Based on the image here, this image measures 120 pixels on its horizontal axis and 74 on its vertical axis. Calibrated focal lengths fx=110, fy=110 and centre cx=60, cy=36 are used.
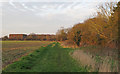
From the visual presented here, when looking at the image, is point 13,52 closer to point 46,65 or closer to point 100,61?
point 46,65

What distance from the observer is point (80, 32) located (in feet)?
88.1

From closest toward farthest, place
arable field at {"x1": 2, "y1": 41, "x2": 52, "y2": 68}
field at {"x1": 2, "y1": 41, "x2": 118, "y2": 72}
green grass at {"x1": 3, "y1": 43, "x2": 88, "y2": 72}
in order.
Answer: field at {"x1": 2, "y1": 41, "x2": 118, "y2": 72} < green grass at {"x1": 3, "y1": 43, "x2": 88, "y2": 72} < arable field at {"x1": 2, "y1": 41, "x2": 52, "y2": 68}

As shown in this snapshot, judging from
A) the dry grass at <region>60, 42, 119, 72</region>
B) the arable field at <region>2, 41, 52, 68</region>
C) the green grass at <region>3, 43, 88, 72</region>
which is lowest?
the arable field at <region>2, 41, 52, 68</region>

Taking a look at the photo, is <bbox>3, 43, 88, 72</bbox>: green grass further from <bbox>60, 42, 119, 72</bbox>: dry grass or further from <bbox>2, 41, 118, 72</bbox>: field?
<bbox>60, 42, 119, 72</bbox>: dry grass

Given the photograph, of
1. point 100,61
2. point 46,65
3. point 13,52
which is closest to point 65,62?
point 46,65

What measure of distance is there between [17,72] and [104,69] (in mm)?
5397

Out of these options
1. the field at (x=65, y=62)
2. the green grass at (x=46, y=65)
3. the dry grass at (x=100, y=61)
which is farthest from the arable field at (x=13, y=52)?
the dry grass at (x=100, y=61)

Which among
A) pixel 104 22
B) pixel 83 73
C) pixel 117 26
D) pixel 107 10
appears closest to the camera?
pixel 83 73

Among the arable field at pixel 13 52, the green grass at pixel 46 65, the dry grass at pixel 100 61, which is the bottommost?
the arable field at pixel 13 52

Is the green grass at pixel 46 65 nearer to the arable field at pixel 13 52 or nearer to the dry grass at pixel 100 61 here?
the dry grass at pixel 100 61

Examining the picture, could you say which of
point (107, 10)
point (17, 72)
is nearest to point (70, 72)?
point (17, 72)

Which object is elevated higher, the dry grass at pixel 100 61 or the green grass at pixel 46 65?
the dry grass at pixel 100 61

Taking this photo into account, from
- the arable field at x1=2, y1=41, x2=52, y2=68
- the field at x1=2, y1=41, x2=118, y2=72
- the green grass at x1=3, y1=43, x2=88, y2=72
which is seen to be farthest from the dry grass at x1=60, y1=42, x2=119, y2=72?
the arable field at x1=2, y1=41, x2=52, y2=68

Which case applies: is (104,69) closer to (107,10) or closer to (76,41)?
(107,10)
